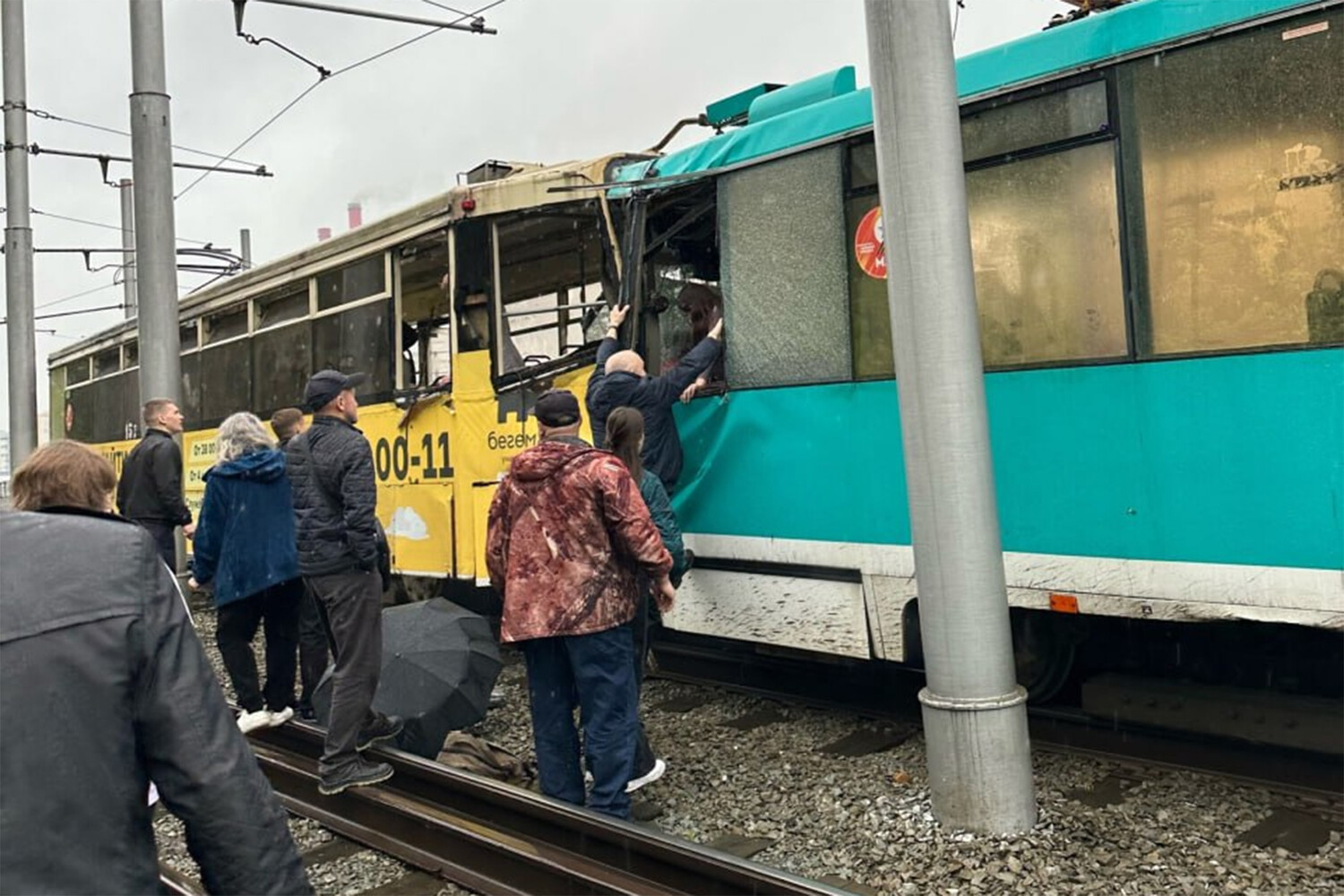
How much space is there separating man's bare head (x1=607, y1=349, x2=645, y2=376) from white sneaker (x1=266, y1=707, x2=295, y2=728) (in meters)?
2.49

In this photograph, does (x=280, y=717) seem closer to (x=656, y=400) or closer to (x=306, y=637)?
(x=306, y=637)

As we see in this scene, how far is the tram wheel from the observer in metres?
5.50

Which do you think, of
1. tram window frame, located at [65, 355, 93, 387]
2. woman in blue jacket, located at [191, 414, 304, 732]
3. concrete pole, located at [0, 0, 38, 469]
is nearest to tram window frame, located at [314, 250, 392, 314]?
woman in blue jacket, located at [191, 414, 304, 732]

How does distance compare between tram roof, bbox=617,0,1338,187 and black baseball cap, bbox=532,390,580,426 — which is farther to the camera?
black baseball cap, bbox=532,390,580,426

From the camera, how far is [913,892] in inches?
156

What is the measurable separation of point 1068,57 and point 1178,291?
3.42ft

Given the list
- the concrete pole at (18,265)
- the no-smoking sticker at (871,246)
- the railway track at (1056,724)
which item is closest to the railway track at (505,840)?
the railway track at (1056,724)

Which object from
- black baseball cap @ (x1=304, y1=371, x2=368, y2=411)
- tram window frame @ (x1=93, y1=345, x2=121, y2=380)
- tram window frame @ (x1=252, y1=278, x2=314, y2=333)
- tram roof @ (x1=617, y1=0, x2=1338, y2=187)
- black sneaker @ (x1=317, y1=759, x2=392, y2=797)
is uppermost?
tram window frame @ (x1=93, y1=345, x2=121, y2=380)

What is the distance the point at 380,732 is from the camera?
5.65 m

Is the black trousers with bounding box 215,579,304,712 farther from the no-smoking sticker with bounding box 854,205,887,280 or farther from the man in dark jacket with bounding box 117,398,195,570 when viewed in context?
the no-smoking sticker with bounding box 854,205,887,280

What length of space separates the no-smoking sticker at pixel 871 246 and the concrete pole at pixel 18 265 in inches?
465

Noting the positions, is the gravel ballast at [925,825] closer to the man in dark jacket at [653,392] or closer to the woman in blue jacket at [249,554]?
the woman in blue jacket at [249,554]

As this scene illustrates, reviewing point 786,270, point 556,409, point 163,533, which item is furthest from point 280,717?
point 786,270

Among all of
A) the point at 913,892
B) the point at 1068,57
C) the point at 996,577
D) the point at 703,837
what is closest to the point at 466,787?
the point at 703,837
